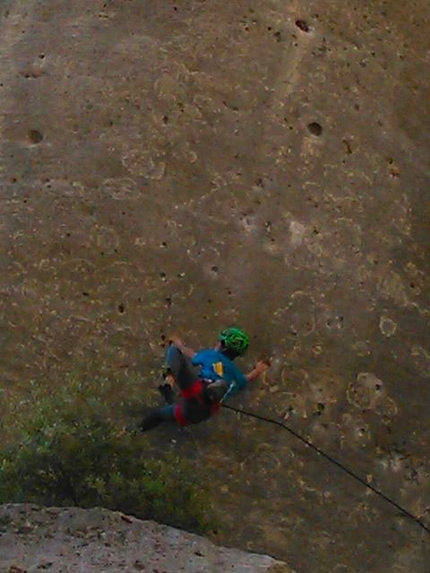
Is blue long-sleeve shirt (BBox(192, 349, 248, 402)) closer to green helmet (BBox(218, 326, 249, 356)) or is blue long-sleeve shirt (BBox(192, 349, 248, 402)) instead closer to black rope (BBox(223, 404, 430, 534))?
green helmet (BBox(218, 326, 249, 356))

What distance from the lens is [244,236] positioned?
6.52 metres

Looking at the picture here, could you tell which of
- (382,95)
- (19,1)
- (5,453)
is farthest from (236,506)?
(19,1)

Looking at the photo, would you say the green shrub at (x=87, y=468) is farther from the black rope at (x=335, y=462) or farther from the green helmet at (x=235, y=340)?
the green helmet at (x=235, y=340)

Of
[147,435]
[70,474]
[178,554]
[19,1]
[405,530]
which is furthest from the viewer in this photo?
[19,1]

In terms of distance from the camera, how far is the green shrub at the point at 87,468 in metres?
5.53

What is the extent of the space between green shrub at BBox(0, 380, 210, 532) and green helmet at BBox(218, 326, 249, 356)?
70cm

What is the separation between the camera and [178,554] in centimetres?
458

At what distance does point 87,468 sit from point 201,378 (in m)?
0.75

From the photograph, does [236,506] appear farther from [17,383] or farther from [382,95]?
[382,95]

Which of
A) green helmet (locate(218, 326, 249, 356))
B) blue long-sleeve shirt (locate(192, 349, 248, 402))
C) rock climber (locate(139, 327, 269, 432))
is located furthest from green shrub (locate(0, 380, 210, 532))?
green helmet (locate(218, 326, 249, 356))

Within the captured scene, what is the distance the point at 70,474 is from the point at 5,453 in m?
0.42

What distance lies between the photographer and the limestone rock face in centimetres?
439

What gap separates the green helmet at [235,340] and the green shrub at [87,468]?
704 millimetres

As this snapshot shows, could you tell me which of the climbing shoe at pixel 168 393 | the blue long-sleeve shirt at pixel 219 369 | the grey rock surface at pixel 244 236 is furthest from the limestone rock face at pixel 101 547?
the grey rock surface at pixel 244 236
